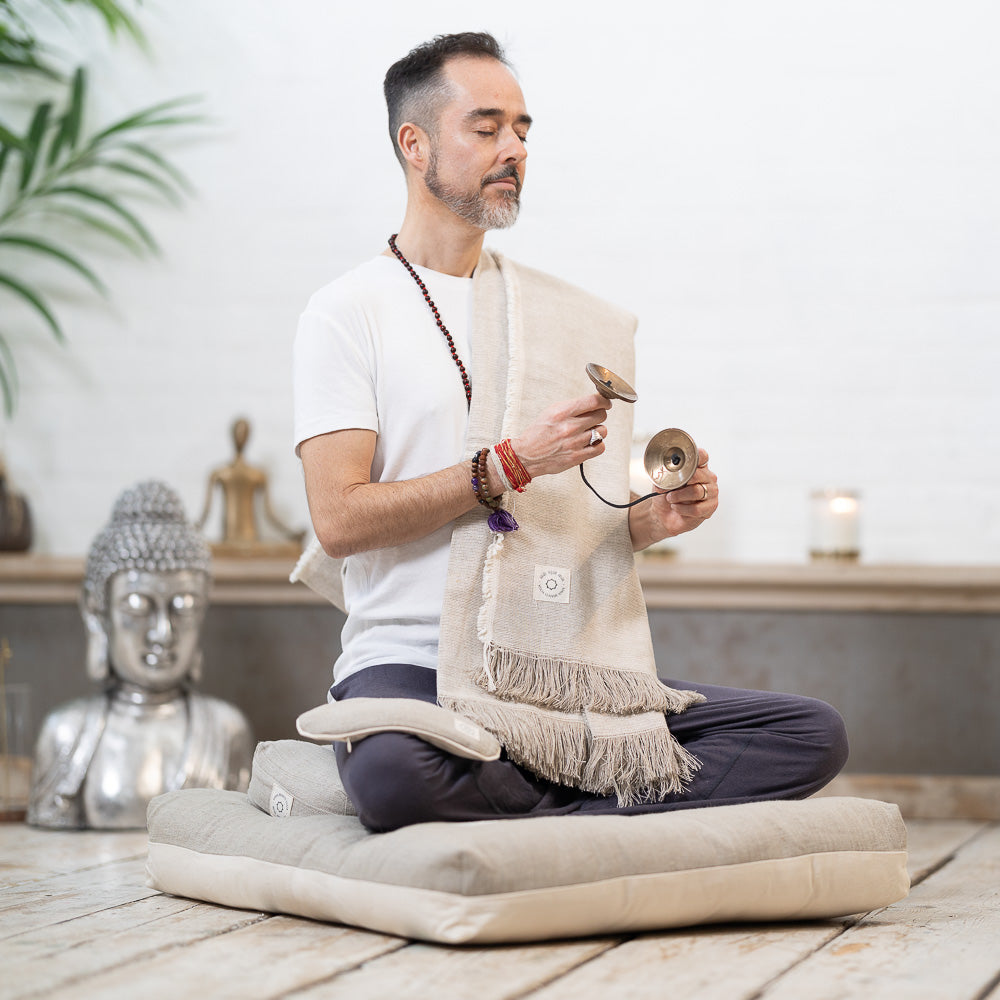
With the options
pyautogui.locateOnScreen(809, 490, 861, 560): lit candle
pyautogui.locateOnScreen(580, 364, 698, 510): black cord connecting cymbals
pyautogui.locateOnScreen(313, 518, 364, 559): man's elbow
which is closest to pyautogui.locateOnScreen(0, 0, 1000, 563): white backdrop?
pyautogui.locateOnScreen(809, 490, 861, 560): lit candle

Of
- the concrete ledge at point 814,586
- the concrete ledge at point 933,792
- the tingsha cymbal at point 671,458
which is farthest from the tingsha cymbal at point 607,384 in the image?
the concrete ledge at point 933,792

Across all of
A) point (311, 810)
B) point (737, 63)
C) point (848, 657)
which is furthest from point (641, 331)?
point (311, 810)

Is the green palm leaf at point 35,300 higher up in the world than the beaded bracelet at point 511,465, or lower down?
higher up

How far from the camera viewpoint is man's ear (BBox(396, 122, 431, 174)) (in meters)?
2.44

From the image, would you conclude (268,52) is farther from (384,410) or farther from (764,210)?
(384,410)

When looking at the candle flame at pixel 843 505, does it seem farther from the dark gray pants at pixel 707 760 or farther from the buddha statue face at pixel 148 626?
the buddha statue face at pixel 148 626

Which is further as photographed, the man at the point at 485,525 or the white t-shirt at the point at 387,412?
the white t-shirt at the point at 387,412

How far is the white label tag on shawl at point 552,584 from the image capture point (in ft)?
7.38

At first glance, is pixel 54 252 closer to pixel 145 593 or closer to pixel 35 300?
pixel 35 300

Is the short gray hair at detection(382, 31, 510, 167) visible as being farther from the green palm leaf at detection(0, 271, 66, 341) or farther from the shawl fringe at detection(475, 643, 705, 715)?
the green palm leaf at detection(0, 271, 66, 341)

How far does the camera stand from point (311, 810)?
7.30 ft

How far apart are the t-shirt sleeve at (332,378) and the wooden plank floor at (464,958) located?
79 centimetres

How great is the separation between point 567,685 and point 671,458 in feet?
1.36

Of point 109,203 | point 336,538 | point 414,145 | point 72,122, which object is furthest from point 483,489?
point 72,122
